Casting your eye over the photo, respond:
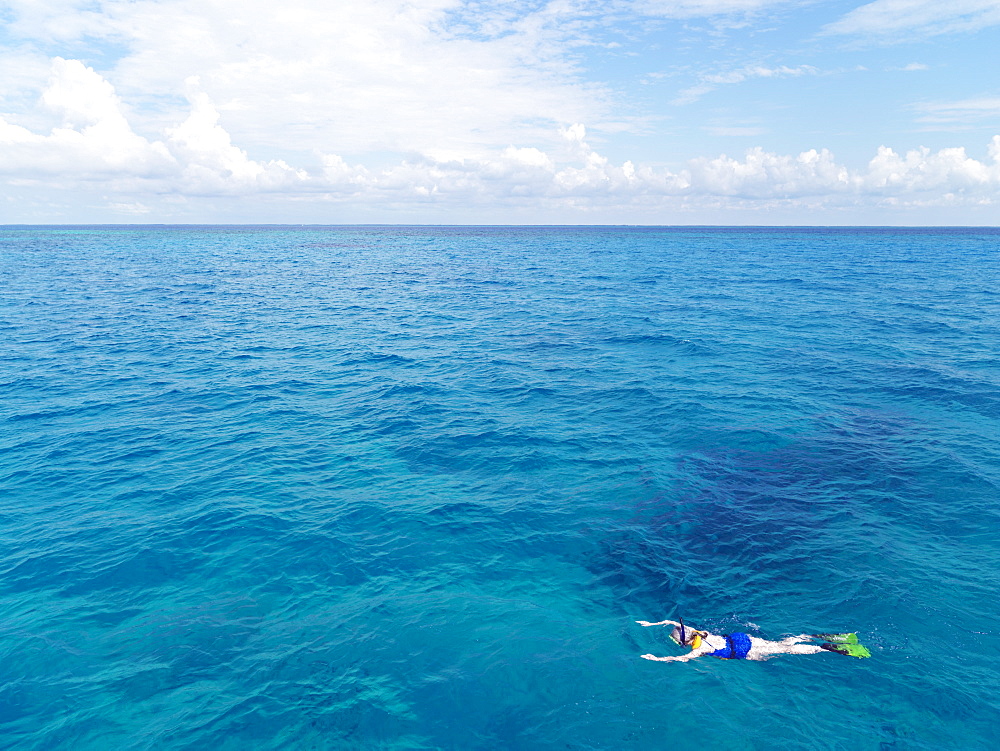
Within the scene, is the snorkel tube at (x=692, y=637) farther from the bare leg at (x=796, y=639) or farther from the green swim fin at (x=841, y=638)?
the green swim fin at (x=841, y=638)

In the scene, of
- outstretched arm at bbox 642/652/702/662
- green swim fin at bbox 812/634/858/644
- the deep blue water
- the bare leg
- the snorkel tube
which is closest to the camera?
the deep blue water

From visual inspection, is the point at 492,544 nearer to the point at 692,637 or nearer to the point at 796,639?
the point at 692,637

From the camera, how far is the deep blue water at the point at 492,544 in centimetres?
1592

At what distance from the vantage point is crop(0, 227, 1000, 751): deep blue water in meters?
15.9

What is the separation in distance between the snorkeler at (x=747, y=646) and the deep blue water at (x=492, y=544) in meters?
0.33

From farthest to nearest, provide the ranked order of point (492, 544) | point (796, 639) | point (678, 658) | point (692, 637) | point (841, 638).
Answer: point (492, 544) → point (796, 639) → point (841, 638) → point (692, 637) → point (678, 658)

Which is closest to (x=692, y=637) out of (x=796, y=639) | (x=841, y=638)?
(x=796, y=639)

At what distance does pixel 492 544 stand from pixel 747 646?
10470 millimetres

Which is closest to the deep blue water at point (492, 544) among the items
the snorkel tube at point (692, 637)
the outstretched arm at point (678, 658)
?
the outstretched arm at point (678, 658)

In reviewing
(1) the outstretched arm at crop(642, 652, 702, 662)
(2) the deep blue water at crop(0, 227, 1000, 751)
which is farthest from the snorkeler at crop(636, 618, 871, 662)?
(2) the deep blue water at crop(0, 227, 1000, 751)

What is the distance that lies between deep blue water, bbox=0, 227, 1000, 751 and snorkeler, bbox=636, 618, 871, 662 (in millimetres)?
335

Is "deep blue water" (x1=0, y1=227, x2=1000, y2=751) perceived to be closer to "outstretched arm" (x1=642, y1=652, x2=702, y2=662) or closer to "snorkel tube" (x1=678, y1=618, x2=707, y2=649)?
"outstretched arm" (x1=642, y1=652, x2=702, y2=662)

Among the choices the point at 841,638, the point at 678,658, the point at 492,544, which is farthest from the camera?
the point at 492,544

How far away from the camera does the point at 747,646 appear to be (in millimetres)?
17500
